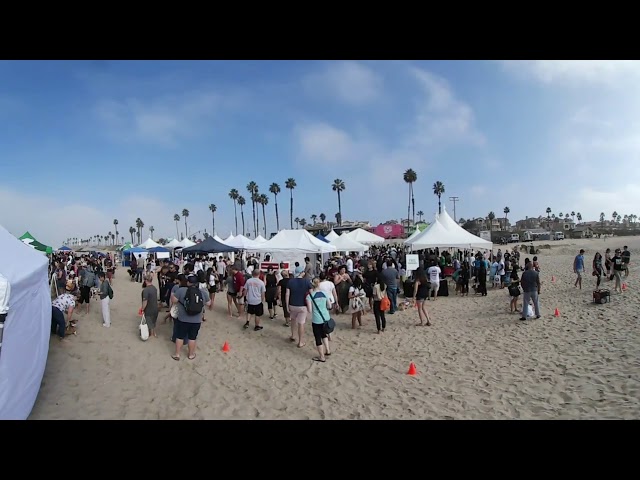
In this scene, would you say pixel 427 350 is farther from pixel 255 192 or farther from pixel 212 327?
pixel 255 192

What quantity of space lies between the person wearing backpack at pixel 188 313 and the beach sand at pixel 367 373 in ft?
1.17

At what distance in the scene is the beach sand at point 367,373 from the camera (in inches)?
186

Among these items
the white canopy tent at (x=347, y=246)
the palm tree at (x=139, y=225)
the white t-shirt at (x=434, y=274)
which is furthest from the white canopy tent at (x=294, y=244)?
the palm tree at (x=139, y=225)

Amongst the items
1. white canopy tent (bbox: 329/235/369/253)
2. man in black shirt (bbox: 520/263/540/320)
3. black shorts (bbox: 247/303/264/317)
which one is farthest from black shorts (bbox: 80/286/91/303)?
white canopy tent (bbox: 329/235/369/253)

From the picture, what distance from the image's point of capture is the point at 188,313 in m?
6.64

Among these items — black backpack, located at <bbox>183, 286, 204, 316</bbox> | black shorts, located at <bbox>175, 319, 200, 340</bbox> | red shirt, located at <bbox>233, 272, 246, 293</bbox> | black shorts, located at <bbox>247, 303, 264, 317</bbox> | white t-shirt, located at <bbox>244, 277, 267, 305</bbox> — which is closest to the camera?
black backpack, located at <bbox>183, 286, 204, 316</bbox>

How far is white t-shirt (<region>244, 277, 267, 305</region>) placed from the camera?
8445mm

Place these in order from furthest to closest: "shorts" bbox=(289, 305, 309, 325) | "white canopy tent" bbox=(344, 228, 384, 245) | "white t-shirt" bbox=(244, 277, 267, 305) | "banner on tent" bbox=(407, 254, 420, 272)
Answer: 1. "white canopy tent" bbox=(344, 228, 384, 245)
2. "banner on tent" bbox=(407, 254, 420, 272)
3. "white t-shirt" bbox=(244, 277, 267, 305)
4. "shorts" bbox=(289, 305, 309, 325)

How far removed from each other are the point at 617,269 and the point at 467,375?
8640mm

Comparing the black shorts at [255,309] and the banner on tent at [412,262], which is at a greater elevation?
the banner on tent at [412,262]

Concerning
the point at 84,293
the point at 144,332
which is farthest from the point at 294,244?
the point at 144,332

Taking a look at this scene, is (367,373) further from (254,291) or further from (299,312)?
(254,291)

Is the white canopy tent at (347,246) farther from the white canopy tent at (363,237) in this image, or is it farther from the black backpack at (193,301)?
the black backpack at (193,301)

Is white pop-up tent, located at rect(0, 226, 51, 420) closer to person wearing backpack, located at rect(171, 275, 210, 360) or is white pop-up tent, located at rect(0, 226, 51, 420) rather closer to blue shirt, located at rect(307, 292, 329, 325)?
person wearing backpack, located at rect(171, 275, 210, 360)
